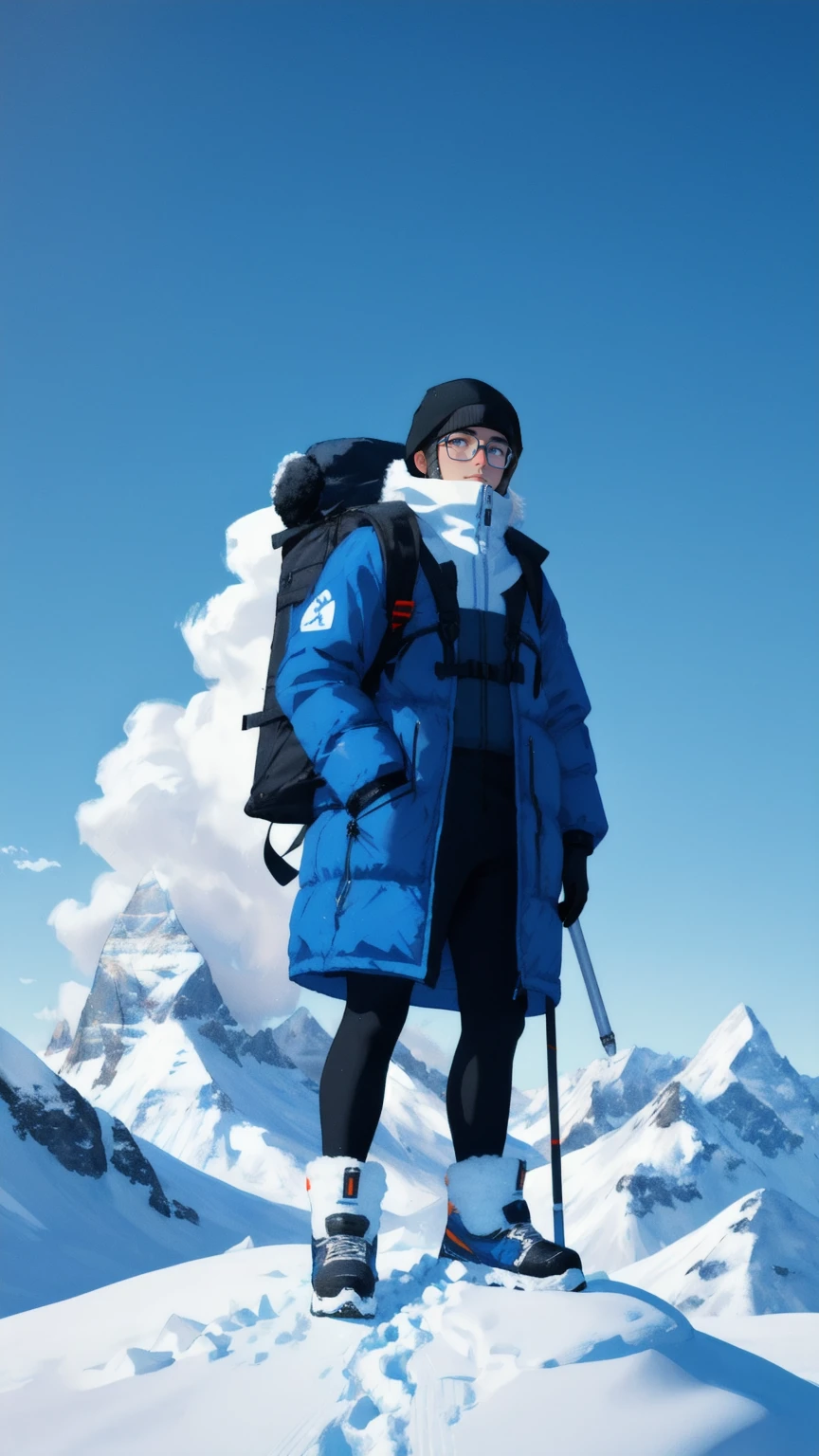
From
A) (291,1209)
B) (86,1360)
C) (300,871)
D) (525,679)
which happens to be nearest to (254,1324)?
(86,1360)

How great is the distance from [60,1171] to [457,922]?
495 feet

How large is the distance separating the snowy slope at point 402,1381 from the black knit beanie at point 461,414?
123 inches

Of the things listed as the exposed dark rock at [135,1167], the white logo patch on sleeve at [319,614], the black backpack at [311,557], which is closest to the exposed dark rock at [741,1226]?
the exposed dark rock at [135,1167]

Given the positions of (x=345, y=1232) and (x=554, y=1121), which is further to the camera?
(x=554, y=1121)

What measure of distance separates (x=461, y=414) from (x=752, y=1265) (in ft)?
594

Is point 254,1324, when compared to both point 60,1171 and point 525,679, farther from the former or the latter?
point 60,1171

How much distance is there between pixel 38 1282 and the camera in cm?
11375

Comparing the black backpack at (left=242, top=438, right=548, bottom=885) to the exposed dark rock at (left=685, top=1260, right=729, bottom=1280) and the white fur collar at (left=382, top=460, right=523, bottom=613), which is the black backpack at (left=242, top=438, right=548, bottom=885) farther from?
the exposed dark rock at (left=685, top=1260, right=729, bottom=1280)

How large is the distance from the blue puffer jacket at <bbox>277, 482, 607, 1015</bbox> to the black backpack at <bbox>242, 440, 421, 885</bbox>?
6cm

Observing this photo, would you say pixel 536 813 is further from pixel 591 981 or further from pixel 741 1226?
pixel 741 1226

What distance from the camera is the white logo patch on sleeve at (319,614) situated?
12.4 feet

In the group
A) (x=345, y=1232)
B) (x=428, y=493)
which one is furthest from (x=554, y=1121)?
(x=428, y=493)

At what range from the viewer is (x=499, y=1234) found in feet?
11.8

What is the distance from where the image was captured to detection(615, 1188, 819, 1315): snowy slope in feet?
507
